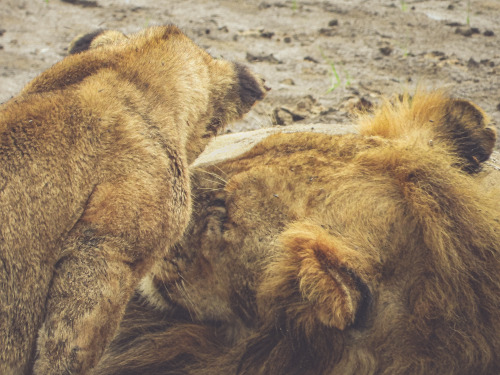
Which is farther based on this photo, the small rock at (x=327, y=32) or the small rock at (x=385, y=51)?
the small rock at (x=327, y=32)

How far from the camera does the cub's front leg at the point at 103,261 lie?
1.36 metres

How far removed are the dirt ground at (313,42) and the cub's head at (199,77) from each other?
4.76 ft

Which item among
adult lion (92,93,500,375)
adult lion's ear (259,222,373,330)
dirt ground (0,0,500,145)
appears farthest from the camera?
dirt ground (0,0,500,145)

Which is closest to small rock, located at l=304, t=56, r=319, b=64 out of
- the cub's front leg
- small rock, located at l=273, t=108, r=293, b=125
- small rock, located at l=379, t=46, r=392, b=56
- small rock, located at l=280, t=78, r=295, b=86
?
small rock, located at l=280, t=78, r=295, b=86

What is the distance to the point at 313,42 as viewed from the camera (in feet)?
16.4

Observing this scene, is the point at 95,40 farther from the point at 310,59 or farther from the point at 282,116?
the point at 310,59

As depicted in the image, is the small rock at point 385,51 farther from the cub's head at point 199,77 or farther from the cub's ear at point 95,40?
the cub's ear at point 95,40

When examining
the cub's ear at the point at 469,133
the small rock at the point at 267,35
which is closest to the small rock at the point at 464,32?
the small rock at the point at 267,35

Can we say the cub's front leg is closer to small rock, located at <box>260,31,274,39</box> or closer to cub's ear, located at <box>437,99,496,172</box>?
cub's ear, located at <box>437,99,496,172</box>

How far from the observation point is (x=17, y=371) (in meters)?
1.42

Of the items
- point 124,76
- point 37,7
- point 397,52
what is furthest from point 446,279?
point 37,7

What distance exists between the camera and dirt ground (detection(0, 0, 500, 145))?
4.11 metres

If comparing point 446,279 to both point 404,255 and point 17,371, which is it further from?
point 17,371

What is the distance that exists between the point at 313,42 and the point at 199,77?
123 inches
